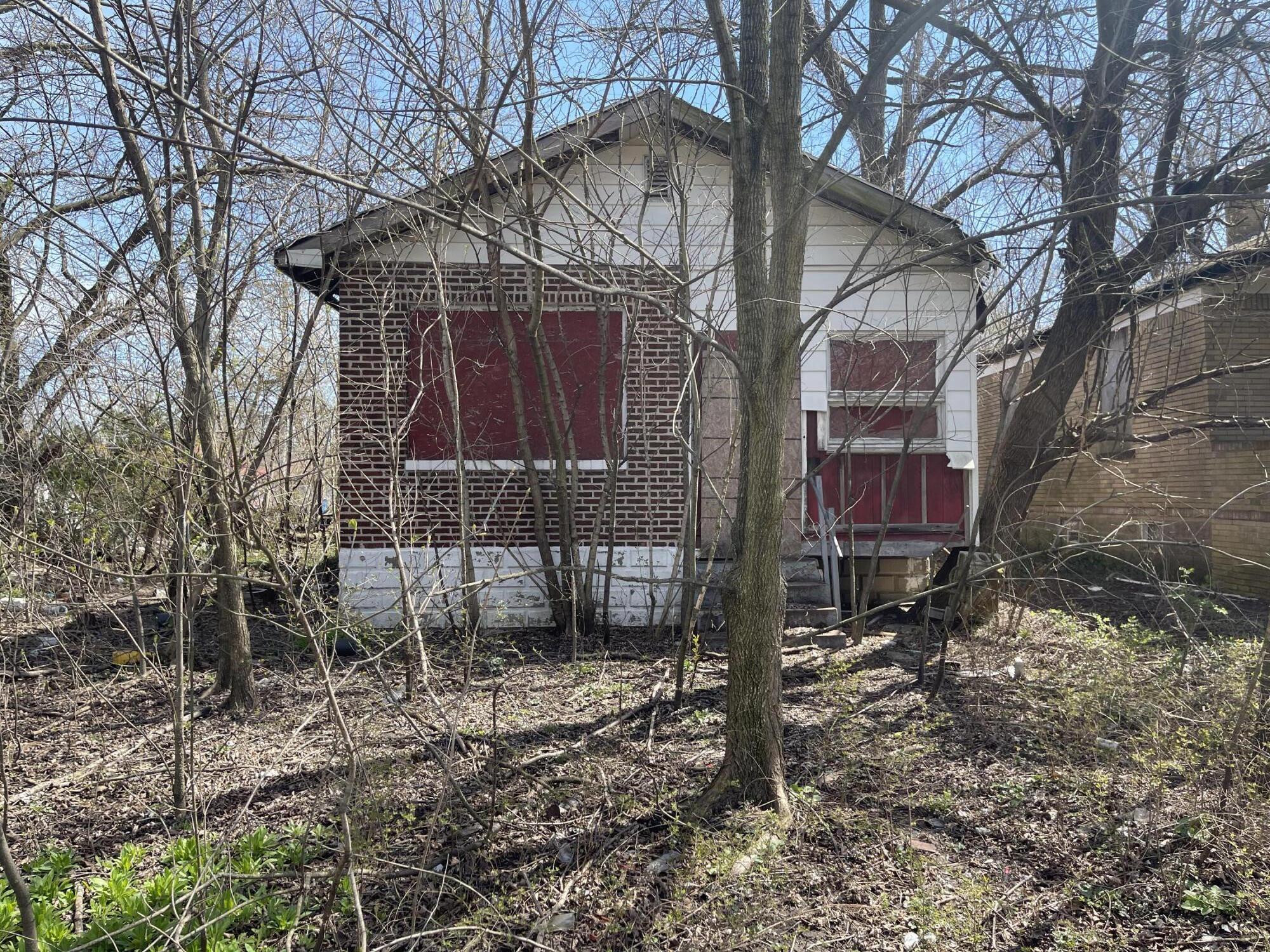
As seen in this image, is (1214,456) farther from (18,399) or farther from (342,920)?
(18,399)

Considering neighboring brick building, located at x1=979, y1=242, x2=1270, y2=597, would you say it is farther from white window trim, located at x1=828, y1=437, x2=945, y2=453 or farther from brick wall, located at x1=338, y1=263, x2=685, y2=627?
brick wall, located at x1=338, y1=263, x2=685, y2=627

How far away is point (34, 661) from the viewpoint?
7.80 metres

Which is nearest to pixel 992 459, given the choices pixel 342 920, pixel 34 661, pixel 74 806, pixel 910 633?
pixel 910 633

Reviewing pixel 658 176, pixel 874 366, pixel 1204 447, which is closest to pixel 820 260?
pixel 874 366

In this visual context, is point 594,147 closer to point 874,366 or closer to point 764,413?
point 874,366

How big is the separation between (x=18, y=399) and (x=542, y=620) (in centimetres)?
515

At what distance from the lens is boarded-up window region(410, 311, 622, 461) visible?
902cm

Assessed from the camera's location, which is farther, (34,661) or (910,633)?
(910,633)

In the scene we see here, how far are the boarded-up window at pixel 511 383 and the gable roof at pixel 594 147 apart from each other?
1.18 meters

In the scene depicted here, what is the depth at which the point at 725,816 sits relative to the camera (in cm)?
422

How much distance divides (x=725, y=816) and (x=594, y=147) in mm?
6884

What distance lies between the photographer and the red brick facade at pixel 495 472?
344 inches

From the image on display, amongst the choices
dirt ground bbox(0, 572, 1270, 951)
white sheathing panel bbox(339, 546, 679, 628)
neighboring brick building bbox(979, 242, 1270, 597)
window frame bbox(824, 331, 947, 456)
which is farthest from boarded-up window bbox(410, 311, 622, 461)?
neighboring brick building bbox(979, 242, 1270, 597)

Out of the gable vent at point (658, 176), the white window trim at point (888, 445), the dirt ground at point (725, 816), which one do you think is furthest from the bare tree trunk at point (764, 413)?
the white window trim at point (888, 445)
